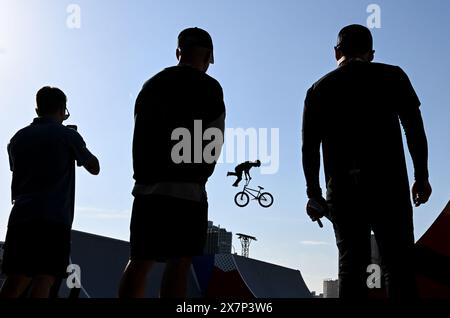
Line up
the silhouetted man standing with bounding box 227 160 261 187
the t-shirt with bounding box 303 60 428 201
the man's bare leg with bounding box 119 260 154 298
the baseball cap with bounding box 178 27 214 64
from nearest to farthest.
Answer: the man's bare leg with bounding box 119 260 154 298 → the t-shirt with bounding box 303 60 428 201 → the baseball cap with bounding box 178 27 214 64 → the silhouetted man standing with bounding box 227 160 261 187

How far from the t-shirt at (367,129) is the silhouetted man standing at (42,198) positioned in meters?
1.64

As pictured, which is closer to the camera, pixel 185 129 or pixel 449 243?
pixel 185 129

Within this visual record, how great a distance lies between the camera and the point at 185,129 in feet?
9.11

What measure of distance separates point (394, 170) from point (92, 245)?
35.8 ft

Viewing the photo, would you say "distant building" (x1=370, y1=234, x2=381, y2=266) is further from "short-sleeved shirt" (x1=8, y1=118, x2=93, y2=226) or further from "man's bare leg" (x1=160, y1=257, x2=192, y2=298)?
"short-sleeved shirt" (x1=8, y1=118, x2=93, y2=226)

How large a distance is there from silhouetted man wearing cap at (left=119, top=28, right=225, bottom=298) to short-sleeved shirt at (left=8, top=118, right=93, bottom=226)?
1.01 metres

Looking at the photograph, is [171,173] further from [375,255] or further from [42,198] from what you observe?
[375,255]

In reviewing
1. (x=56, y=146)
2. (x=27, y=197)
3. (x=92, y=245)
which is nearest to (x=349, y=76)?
(x=56, y=146)

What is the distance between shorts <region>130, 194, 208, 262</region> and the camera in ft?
8.64

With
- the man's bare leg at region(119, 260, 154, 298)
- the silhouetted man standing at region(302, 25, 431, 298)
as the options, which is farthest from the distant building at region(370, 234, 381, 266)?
the man's bare leg at region(119, 260, 154, 298)

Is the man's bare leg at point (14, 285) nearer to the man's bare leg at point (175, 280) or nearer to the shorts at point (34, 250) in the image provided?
the shorts at point (34, 250)

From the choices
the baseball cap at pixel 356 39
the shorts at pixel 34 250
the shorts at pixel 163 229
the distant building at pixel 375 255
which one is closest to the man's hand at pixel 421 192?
the distant building at pixel 375 255

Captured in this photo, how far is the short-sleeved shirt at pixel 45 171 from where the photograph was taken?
356 centimetres
